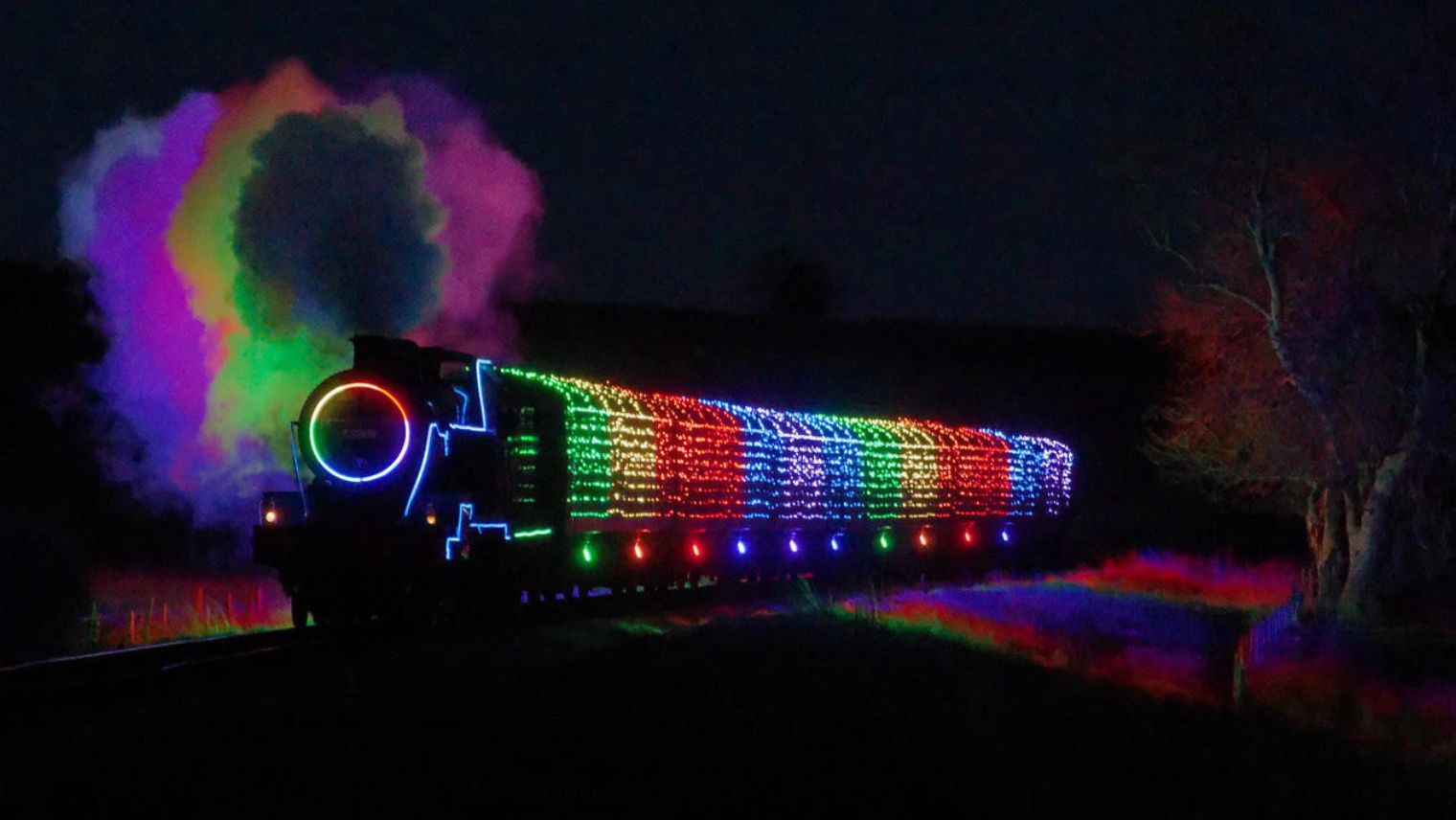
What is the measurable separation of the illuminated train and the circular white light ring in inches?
0.6

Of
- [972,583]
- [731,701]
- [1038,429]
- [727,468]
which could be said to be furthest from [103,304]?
[1038,429]

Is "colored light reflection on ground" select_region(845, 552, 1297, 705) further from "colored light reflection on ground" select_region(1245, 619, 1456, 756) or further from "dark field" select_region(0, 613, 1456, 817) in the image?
"dark field" select_region(0, 613, 1456, 817)

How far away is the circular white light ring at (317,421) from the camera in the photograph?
54.8 ft

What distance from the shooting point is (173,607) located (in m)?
23.1

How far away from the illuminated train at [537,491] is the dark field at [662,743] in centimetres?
261

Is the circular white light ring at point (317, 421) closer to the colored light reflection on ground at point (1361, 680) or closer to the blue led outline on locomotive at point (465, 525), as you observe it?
the blue led outline on locomotive at point (465, 525)

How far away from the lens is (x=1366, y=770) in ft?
36.6

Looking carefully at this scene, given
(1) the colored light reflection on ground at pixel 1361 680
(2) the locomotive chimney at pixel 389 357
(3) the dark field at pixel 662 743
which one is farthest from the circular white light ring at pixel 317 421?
(1) the colored light reflection on ground at pixel 1361 680

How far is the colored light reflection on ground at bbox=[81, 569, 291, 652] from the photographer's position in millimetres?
19844

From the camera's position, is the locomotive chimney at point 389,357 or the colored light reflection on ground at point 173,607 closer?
the locomotive chimney at point 389,357

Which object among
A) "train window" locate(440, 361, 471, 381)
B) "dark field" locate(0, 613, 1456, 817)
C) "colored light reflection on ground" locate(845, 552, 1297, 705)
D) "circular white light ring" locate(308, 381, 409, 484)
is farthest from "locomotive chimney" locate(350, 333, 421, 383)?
"colored light reflection on ground" locate(845, 552, 1297, 705)

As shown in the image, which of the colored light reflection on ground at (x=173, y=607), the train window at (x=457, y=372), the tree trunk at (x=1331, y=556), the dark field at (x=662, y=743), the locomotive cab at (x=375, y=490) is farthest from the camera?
the tree trunk at (x=1331, y=556)

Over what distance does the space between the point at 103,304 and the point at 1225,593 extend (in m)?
20.3

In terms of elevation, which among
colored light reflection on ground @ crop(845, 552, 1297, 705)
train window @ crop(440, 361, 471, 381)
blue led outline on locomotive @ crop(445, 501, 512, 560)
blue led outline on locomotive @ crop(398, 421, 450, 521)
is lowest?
colored light reflection on ground @ crop(845, 552, 1297, 705)
